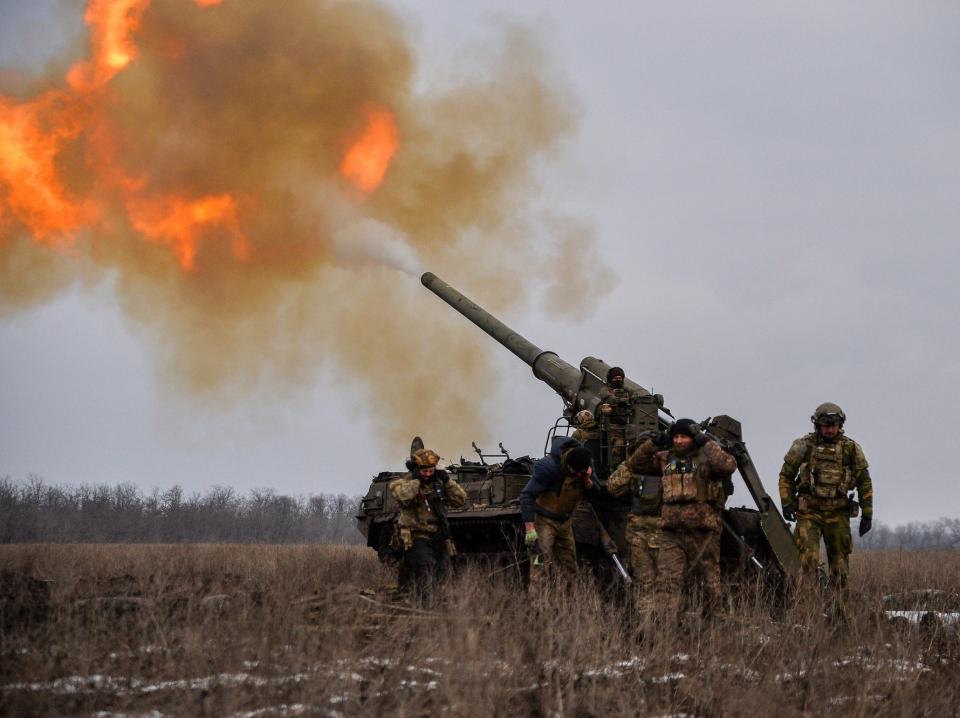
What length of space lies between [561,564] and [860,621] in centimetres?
292

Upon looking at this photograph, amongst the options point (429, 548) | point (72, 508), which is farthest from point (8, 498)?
point (429, 548)

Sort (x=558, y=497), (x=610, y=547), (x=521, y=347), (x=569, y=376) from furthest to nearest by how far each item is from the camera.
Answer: (x=521, y=347), (x=569, y=376), (x=610, y=547), (x=558, y=497)

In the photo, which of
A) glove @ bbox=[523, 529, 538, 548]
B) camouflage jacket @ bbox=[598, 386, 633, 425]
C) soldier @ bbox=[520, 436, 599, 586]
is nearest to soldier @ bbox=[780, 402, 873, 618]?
soldier @ bbox=[520, 436, 599, 586]

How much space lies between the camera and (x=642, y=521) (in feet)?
32.3

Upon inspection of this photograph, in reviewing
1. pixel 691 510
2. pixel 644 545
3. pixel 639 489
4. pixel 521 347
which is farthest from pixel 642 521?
pixel 521 347

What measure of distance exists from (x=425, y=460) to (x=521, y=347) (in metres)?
4.80

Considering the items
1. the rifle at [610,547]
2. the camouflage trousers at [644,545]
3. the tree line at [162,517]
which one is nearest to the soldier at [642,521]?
the camouflage trousers at [644,545]

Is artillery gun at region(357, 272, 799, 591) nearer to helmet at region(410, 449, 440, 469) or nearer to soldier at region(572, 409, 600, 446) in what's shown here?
soldier at region(572, 409, 600, 446)

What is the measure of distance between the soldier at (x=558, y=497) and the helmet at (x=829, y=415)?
2.48 metres

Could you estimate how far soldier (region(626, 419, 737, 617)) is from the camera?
891cm

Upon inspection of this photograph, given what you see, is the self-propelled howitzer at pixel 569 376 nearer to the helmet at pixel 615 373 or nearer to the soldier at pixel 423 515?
the helmet at pixel 615 373

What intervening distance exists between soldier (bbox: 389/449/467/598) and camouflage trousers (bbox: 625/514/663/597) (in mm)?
1929

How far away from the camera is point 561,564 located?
32.7ft

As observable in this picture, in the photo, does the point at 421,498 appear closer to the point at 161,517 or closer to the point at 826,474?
the point at 826,474
